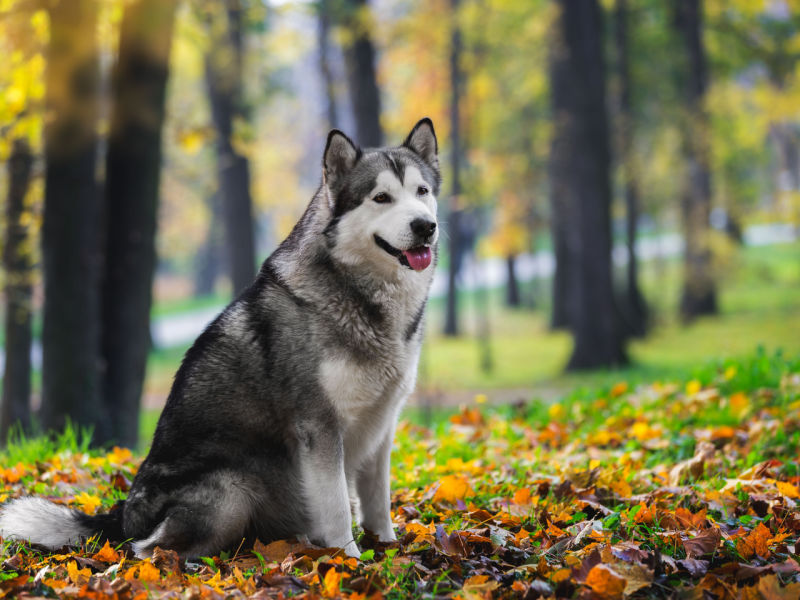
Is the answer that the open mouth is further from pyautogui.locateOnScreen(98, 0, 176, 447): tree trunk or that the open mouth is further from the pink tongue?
pyautogui.locateOnScreen(98, 0, 176, 447): tree trunk

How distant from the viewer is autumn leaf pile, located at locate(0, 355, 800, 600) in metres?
3.25

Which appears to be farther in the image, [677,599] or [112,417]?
[112,417]

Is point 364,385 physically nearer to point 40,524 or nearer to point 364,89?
point 40,524

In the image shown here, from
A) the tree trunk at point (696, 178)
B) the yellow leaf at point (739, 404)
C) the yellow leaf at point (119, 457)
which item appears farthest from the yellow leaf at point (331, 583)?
the tree trunk at point (696, 178)

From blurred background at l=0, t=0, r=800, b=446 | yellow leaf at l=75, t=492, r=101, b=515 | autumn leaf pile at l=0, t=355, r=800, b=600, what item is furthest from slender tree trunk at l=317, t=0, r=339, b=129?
yellow leaf at l=75, t=492, r=101, b=515

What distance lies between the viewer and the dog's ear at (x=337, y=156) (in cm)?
400

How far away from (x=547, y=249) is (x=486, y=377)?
35350mm

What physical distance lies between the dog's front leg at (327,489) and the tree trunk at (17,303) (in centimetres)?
718

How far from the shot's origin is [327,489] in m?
3.72

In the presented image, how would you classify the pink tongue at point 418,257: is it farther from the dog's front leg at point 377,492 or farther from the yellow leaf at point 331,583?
the yellow leaf at point 331,583

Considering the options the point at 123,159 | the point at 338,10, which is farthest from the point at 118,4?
the point at 338,10

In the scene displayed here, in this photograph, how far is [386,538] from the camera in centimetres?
416

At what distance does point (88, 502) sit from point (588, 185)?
12.4m

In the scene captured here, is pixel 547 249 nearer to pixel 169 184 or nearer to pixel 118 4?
pixel 169 184
